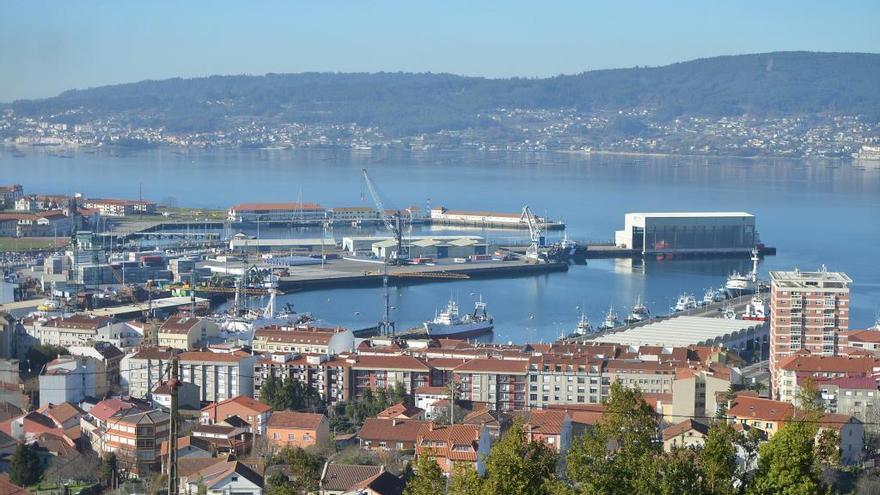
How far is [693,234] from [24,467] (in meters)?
12.4

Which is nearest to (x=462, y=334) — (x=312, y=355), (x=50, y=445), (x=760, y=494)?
(x=312, y=355)

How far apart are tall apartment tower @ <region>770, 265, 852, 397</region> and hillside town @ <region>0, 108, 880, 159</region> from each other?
37685mm

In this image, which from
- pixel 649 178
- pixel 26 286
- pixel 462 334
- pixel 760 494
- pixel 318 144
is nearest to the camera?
pixel 760 494

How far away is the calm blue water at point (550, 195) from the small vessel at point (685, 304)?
0.18m

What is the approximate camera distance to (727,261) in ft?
54.6

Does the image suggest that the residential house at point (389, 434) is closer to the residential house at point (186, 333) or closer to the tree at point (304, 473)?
the tree at point (304, 473)

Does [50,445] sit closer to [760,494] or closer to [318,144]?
[760,494]

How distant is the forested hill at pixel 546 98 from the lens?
55156mm

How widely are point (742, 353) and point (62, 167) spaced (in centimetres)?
2828

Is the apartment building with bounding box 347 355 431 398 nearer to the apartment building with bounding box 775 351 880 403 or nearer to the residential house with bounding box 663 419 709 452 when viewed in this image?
the apartment building with bounding box 775 351 880 403

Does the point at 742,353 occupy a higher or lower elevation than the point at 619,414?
lower

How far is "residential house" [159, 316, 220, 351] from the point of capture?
28.2ft

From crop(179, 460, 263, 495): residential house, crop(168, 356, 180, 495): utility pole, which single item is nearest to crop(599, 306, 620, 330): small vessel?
crop(179, 460, 263, 495): residential house

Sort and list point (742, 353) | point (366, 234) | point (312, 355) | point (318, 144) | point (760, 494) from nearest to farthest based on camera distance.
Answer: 1. point (760, 494)
2. point (312, 355)
3. point (742, 353)
4. point (366, 234)
5. point (318, 144)
